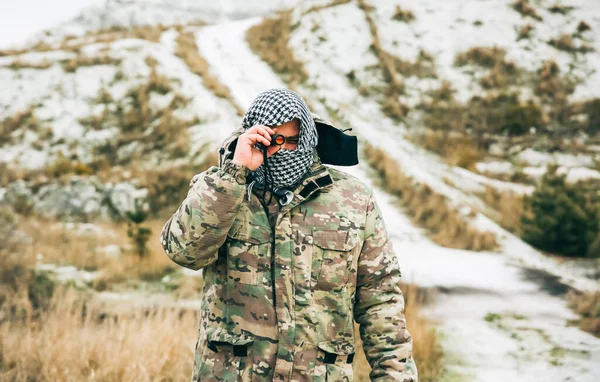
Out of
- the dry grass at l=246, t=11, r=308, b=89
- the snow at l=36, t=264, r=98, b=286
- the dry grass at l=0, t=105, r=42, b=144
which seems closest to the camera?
the snow at l=36, t=264, r=98, b=286

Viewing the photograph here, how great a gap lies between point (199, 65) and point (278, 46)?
3.65 meters

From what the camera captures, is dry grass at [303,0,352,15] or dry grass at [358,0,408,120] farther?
dry grass at [303,0,352,15]

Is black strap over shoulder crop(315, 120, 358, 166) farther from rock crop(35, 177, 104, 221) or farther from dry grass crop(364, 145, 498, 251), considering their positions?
rock crop(35, 177, 104, 221)

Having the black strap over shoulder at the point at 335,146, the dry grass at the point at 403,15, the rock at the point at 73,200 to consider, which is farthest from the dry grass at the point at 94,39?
the black strap over shoulder at the point at 335,146

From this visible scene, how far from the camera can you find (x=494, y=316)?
6324 mm

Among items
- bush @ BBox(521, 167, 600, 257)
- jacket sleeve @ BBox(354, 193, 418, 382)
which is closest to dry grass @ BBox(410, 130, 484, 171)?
bush @ BBox(521, 167, 600, 257)

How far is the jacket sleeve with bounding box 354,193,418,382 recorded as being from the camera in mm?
2133

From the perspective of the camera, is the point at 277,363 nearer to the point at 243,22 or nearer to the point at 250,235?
the point at 250,235

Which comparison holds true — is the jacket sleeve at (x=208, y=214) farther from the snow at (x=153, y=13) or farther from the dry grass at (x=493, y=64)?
the snow at (x=153, y=13)

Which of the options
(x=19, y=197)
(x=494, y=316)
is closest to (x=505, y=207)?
(x=494, y=316)

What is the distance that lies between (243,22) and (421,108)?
1391 centimetres

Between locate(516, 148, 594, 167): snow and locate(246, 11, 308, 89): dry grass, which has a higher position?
locate(246, 11, 308, 89): dry grass

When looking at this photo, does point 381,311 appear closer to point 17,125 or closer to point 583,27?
point 17,125

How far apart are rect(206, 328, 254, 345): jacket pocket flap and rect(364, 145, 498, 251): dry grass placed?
23.2 ft
